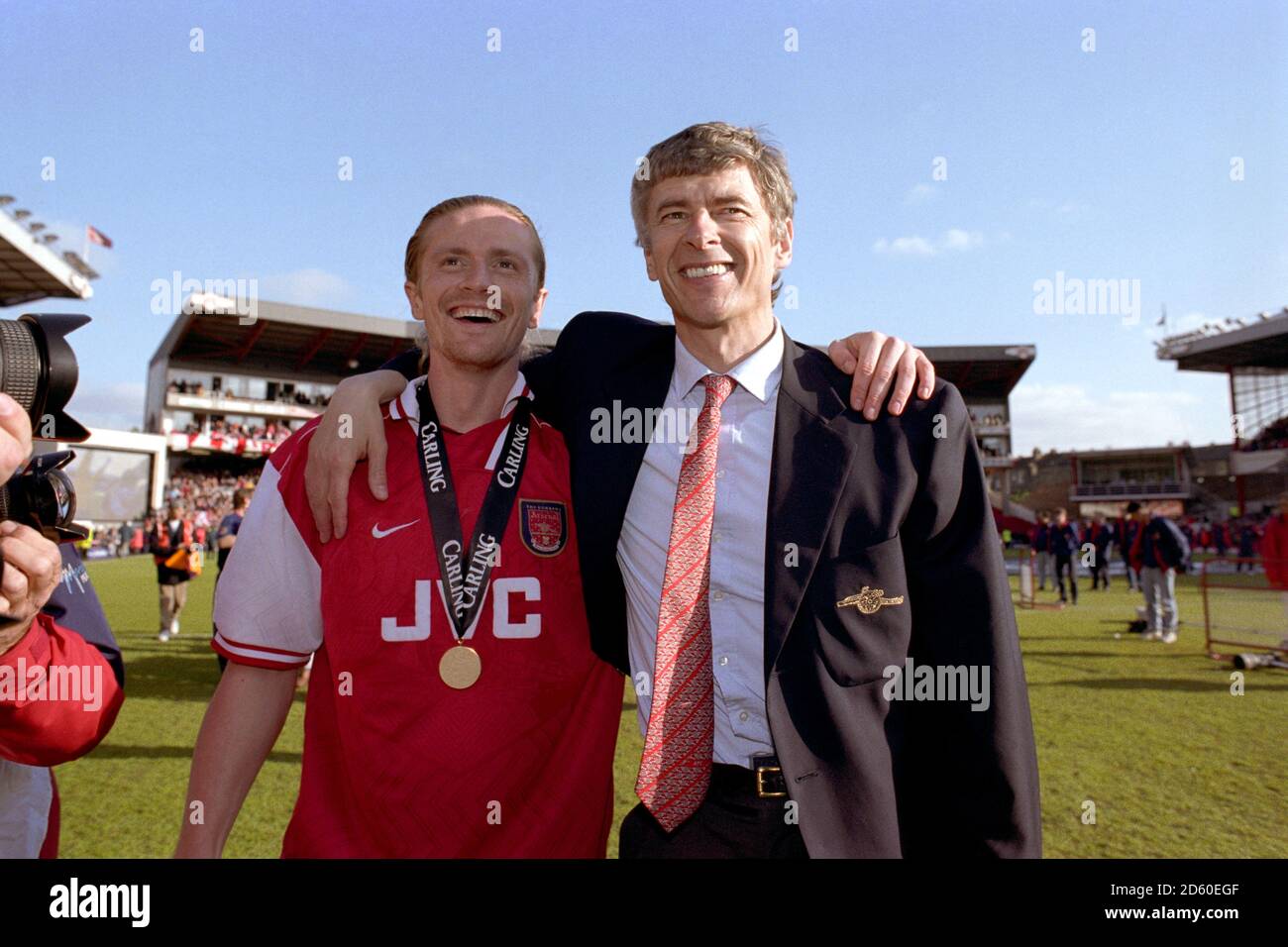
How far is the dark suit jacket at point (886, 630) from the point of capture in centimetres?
166

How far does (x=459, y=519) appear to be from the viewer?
2021mm

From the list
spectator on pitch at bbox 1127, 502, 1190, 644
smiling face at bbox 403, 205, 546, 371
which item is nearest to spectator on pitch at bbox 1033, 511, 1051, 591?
spectator on pitch at bbox 1127, 502, 1190, 644

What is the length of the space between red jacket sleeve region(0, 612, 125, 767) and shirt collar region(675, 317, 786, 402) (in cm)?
154

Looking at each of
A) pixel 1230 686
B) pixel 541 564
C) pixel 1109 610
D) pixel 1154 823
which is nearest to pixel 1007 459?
pixel 1109 610

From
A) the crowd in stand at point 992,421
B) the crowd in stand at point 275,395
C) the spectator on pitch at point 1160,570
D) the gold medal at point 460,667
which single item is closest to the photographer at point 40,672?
the gold medal at point 460,667

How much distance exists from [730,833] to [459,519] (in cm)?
103

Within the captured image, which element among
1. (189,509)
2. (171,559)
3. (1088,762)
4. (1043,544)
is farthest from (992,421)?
(171,559)

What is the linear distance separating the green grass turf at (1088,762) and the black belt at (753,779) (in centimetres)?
273

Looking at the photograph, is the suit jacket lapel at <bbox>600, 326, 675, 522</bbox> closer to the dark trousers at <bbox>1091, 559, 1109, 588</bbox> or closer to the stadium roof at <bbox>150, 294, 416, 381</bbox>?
the dark trousers at <bbox>1091, 559, 1109, 588</bbox>

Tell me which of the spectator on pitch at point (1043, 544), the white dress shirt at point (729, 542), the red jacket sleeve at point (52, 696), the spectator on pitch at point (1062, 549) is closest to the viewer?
the red jacket sleeve at point (52, 696)

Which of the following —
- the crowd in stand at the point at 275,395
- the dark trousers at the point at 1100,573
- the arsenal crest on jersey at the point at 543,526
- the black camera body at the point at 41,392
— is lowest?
the dark trousers at the point at 1100,573

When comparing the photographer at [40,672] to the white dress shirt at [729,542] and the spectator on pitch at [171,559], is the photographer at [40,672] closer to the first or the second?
the white dress shirt at [729,542]

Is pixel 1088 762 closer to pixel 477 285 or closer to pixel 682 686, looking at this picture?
pixel 682 686
